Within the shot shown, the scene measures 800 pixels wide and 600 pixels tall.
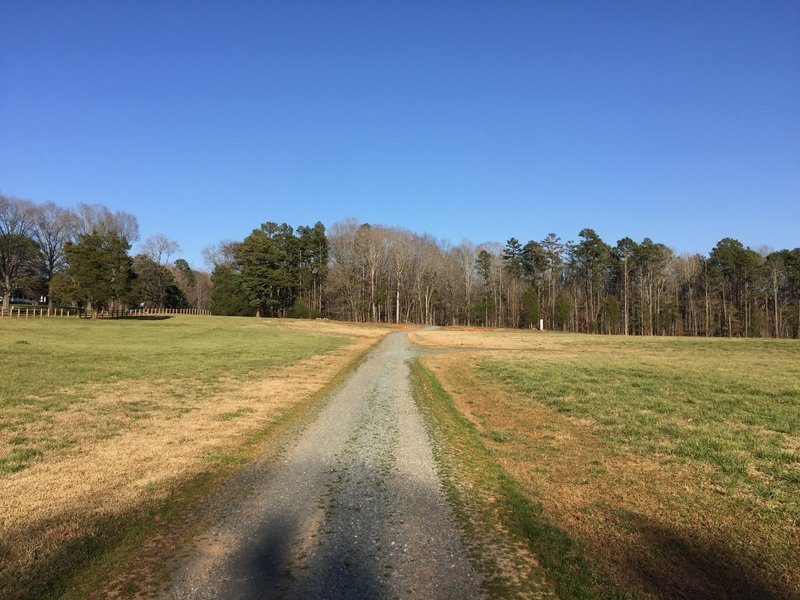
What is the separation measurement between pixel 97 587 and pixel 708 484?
7225 millimetres

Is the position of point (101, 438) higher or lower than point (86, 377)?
lower

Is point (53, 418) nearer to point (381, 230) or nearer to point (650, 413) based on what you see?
point (650, 413)

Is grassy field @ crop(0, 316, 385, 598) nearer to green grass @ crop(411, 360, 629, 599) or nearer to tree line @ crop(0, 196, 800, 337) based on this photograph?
green grass @ crop(411, 360, 629, 599)

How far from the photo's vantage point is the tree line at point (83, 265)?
5888cm

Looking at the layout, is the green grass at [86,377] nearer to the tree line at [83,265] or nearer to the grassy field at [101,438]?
the grassy field at [101,438]

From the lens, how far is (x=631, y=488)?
638 cm

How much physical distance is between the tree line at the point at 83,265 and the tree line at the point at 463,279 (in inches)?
11.2

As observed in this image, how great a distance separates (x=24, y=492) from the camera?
600 centimetres

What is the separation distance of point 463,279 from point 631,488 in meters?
91.1

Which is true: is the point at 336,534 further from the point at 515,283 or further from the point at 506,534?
the point at 515,283

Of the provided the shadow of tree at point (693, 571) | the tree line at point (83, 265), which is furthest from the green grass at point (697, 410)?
the tree line at point (83, 265)

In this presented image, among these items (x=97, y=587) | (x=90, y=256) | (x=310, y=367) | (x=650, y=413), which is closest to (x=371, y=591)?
(x=97, y=587)

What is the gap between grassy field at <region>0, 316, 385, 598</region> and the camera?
4.81 metres

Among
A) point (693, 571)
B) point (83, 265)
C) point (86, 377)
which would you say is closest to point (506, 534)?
point (693, 571)
